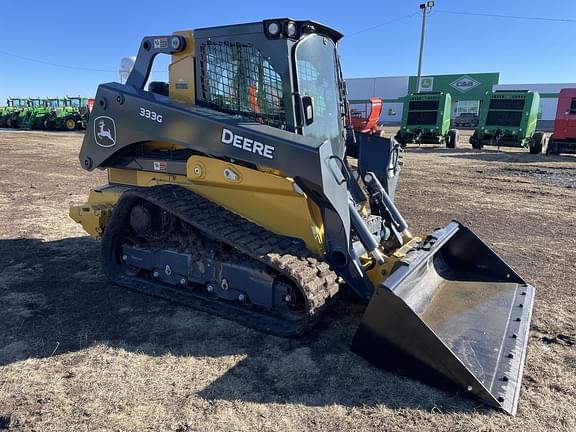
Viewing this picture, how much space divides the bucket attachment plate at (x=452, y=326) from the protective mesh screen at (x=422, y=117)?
18.9 metres

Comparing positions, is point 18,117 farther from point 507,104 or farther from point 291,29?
point 291,29

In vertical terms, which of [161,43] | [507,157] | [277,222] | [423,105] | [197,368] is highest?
[423,105]

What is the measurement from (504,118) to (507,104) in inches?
25.8

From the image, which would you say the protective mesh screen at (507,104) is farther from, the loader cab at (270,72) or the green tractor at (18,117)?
the green tractor at (18,117)

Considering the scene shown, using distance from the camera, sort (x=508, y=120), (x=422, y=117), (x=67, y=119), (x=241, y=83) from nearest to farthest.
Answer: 1. (x=241, y=83)
2. (x=508, y=120)
3. (x=422, y=117)
4. (x=67, y=119)

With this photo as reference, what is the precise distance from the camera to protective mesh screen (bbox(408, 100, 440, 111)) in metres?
21.9

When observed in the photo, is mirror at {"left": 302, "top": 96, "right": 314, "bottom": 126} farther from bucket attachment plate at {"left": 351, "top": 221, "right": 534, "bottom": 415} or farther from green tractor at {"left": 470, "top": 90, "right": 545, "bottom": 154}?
green tractor at {"left": 470, "top": 90, "right": 545, "bottom": 154}

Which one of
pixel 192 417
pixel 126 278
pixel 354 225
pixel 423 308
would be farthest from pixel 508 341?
pixel 126 278

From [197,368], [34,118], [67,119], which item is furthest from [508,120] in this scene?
[34,118]

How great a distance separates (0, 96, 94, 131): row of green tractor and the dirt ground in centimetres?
2845

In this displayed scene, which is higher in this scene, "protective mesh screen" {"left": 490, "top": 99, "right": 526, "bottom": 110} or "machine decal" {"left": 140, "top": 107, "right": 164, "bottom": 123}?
"protective mesh screen" {"left": 490, "top": 99, "right": 526, "bottom": 110}

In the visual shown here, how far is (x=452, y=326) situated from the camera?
352 centimetres

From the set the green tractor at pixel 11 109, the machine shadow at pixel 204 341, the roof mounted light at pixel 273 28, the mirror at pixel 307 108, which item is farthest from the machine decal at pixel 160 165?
the green tractor at pixel 11 109

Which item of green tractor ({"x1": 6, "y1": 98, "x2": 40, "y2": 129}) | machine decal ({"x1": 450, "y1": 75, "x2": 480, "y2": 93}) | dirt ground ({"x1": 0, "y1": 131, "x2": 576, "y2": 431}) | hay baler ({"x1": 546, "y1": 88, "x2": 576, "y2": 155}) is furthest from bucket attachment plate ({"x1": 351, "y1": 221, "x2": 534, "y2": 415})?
machine decal ({"x1": 450, "y1": 75, "x2": 480, "y2": 93})
